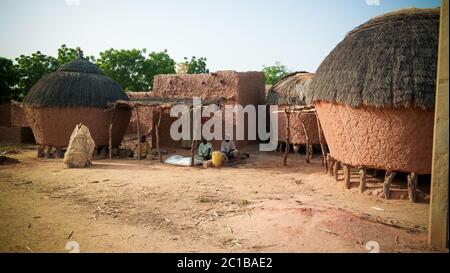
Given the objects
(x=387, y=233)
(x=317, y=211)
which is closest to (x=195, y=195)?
(x=317, y=211)

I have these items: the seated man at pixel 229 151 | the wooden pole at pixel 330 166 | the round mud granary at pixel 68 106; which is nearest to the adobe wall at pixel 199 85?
the seated man at pixel 229 151

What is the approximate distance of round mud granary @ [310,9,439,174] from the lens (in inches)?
247

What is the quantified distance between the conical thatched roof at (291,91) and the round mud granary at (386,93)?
5.38m

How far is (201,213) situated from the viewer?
571cm

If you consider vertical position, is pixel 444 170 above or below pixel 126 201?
above

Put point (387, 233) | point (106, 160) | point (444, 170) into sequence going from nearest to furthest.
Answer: point (444, 170) → point (387, 233) → point (106, 160)

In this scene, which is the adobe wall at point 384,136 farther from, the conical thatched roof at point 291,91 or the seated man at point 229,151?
the conical thatched roof at point 291,91

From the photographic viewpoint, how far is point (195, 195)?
22.9ft

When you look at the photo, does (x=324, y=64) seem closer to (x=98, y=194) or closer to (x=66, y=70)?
(x=98, y=194)

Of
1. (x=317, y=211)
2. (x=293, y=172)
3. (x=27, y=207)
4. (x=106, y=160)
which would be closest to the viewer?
(x=317, y=211)

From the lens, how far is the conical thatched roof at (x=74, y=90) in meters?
11.9

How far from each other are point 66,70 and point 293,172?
9875mm

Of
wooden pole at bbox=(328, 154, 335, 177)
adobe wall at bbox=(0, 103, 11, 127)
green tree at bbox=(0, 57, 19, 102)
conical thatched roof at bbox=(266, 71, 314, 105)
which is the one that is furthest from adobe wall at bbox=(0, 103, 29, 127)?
wooden pole at bbox=(328, 154, 335, 177)

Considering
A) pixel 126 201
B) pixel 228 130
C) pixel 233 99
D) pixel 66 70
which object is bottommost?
pixel 126 201
